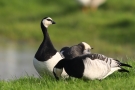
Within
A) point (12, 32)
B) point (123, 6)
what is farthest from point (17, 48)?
point (123, 6)

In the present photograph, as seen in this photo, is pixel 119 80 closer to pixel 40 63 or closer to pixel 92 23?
pixel 40 63

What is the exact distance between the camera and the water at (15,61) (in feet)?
45.0

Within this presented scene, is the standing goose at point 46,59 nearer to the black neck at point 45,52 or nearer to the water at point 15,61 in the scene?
the black neck at point 45,52

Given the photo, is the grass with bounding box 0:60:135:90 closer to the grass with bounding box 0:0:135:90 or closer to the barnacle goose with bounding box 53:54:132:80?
the barnacle goose with bounding box 53:54:132:80

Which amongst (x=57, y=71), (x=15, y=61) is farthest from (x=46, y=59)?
(x=15, y=61)

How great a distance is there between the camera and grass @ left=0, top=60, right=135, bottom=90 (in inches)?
287

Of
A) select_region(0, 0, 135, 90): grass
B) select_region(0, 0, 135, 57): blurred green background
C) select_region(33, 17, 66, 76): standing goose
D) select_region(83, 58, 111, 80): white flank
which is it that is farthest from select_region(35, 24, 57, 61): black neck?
select_region(0, 0, 135, 57): blurred green background

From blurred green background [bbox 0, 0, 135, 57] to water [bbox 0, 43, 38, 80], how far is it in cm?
74

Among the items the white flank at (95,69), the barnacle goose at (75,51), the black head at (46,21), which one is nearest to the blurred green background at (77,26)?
the barnacle goose at (75,51)

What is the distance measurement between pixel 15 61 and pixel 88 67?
8.54 metres

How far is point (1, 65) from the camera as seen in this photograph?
15.2 m

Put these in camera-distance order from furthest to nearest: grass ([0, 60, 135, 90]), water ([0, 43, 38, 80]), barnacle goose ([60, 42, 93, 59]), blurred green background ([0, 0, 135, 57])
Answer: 1. blurred green background ([0, 0, 135, 57])
2. water ([0, 43, 38, 80])
3. barnacle goose ([60, 42, 93, 59])
4. grass ([0, 60, 135, 90])

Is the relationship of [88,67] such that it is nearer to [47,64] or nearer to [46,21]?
[47,64]

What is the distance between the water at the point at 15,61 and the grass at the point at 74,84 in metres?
4.96
